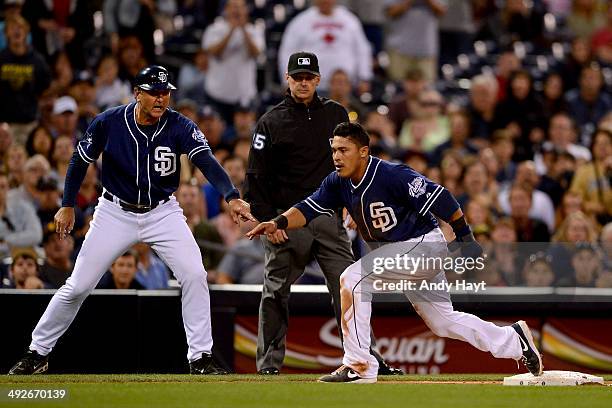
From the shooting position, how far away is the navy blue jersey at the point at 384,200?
8.82 metres

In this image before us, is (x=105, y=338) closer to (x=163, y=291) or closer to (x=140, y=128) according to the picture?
(x=163, y=291)

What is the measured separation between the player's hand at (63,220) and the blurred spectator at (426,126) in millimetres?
7128

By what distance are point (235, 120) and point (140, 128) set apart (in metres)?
6.44

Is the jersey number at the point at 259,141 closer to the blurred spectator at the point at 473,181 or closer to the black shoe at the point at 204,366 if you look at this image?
the black shoe at the point at 204,366

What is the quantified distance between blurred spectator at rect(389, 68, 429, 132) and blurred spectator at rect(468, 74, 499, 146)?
26.8 inches

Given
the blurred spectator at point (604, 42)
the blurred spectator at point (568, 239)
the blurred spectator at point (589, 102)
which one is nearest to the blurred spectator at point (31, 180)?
the blurred spectator at point (568, 239)

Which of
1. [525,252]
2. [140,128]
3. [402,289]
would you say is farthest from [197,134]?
[525,252]

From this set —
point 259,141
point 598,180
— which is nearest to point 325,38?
point 598,180

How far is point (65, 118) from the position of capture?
14266 mm

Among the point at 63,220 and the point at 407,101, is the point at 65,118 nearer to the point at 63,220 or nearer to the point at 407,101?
the point at 407,101

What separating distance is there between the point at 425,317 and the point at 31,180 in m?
5.11

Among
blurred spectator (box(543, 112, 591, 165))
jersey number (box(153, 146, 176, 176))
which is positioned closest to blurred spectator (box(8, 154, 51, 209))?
jersey number (box(153, 146, 176, 176))

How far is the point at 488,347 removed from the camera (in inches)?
345

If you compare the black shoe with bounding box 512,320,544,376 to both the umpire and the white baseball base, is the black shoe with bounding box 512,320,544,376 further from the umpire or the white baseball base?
the umpire
